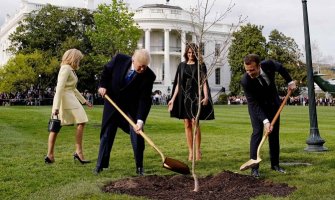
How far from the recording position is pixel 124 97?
282 inches

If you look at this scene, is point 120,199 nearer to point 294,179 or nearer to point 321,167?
point 294,179

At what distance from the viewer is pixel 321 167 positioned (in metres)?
7.37

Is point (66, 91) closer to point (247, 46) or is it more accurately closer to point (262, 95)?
point (262, 95)

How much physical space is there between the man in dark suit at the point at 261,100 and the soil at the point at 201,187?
2.23ft

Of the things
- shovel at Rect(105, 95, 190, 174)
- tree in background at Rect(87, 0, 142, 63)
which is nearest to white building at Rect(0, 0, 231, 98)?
tree in background at Rect(87, 0, 142, 63)

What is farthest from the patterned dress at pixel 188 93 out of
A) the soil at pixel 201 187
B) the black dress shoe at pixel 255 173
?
the soil at pixel 201 187

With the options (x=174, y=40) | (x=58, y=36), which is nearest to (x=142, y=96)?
(x=58, y=36)

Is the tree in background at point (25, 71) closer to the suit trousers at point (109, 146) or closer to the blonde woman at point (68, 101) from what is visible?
the blonde woman at point (68, 101)

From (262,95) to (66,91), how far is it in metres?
3.26

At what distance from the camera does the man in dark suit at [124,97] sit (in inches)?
277

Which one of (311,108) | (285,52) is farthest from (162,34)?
(311,108)

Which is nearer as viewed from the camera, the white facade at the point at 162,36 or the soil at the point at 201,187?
the soil at the point at 201,187

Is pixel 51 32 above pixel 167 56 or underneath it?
above

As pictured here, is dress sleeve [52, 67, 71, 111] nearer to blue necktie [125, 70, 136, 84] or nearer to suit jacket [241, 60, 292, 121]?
blue necktie [125, 70, 136, 84]
